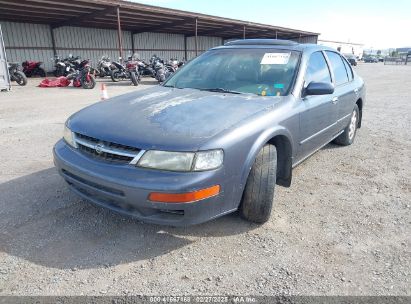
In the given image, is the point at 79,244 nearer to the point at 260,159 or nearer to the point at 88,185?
the point at 88,185

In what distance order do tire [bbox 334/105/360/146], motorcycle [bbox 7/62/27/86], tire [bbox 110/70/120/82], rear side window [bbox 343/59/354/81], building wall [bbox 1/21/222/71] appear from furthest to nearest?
1. building wall [bbox 1/21/222/71]
2. tire [bbox 110/70/120/82]
3. motorcycle [bbox 7/62/27/86]
4. tire [bbox 334/105/360/146]
5. rear side window [bbox 343/59/354/81]

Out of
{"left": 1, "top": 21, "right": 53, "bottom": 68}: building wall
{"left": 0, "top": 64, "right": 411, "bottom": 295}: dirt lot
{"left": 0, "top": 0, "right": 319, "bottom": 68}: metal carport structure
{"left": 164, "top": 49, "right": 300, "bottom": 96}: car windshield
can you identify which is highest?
{"left": 0, "top": 0, "right": 319, "bottom": 68}: metal carport structure

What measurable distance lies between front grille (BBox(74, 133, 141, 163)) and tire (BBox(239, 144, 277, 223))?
37.4 inches

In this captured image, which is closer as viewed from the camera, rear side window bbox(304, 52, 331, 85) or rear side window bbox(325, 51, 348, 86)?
rear side window bbox(304, 52, 331, 85)

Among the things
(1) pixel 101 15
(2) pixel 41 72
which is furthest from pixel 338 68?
(2) pixel 41 72

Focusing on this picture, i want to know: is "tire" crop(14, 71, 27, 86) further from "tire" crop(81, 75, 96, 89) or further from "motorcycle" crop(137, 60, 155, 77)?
"motorcycle" crop(137, 60, 155, 77)

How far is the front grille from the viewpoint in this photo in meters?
2.19

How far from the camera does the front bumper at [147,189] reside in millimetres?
2057

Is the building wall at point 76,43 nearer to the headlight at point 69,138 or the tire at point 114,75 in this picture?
the tire at point 114,75

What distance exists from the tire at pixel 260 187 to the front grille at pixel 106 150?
0.95 metres

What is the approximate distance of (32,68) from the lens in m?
17.4

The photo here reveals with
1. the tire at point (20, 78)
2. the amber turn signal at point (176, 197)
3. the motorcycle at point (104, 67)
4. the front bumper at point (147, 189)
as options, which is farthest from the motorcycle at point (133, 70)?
the amber turn signal at point (176, 197)

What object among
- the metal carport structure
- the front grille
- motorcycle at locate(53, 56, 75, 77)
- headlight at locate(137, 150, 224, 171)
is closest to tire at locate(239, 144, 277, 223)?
headlight at locate(137, 150, 224, 171)

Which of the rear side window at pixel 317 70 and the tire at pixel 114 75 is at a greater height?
the rear side window at pixel 317 70
